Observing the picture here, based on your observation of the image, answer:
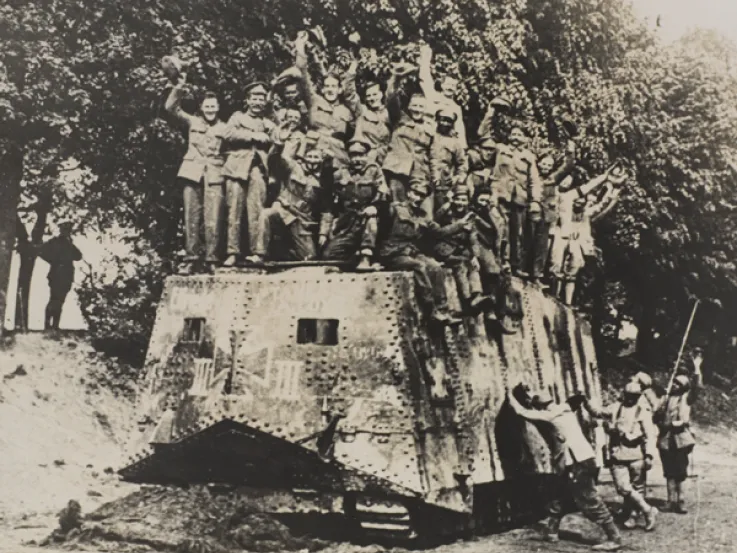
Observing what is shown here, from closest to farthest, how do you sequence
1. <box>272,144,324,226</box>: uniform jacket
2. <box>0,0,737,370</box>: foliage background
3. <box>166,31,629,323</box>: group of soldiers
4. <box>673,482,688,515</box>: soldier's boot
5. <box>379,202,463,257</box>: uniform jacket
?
<box>379,202,463,257</box>: uniform jacket < <box>166,31,629,323</box>: group of soldiers < <box>272,144,324,226</box>: uniform jacket < <box>673,482,688,515</box>: soldier's boot < <box>0,0,737,370</box>: foliage background

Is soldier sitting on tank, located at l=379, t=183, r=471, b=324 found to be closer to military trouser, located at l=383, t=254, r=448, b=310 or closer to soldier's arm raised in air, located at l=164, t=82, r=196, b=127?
military trouser, located at l=383, t=254, r=448, b=310

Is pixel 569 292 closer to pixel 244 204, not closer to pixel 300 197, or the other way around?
pixel 300 197

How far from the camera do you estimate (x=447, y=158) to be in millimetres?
11977

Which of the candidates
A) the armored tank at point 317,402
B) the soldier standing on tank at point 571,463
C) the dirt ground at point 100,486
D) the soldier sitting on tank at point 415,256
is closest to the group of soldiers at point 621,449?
the soldier standing on tank at point 571,463

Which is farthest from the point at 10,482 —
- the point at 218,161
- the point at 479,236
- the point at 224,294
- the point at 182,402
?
the point at 479,236

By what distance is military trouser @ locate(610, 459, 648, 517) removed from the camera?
36.4 feet

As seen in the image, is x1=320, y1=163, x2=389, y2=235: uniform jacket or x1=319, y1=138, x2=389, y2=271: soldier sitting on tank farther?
x1=320, y1=163, x2=389, y2=235: uniform jacket

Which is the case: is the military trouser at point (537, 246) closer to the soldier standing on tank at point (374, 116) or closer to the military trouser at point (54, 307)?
the soldier standing on tank at point (374, 116)

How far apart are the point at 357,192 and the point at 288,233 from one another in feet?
2.46

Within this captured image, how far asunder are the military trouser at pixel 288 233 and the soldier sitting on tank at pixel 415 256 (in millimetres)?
700

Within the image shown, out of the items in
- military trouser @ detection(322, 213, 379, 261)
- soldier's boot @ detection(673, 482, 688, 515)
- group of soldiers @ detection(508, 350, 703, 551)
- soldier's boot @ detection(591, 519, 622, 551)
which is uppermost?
military trouser @ detection(322, 213, 379, 261)

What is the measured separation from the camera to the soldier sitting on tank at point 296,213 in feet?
34.2

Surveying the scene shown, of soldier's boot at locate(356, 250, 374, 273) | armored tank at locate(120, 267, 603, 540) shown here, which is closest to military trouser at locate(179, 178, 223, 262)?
armored tank at locate(120, 267, 603, 540)

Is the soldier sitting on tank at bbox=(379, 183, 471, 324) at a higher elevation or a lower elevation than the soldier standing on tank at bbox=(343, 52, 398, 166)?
lower
